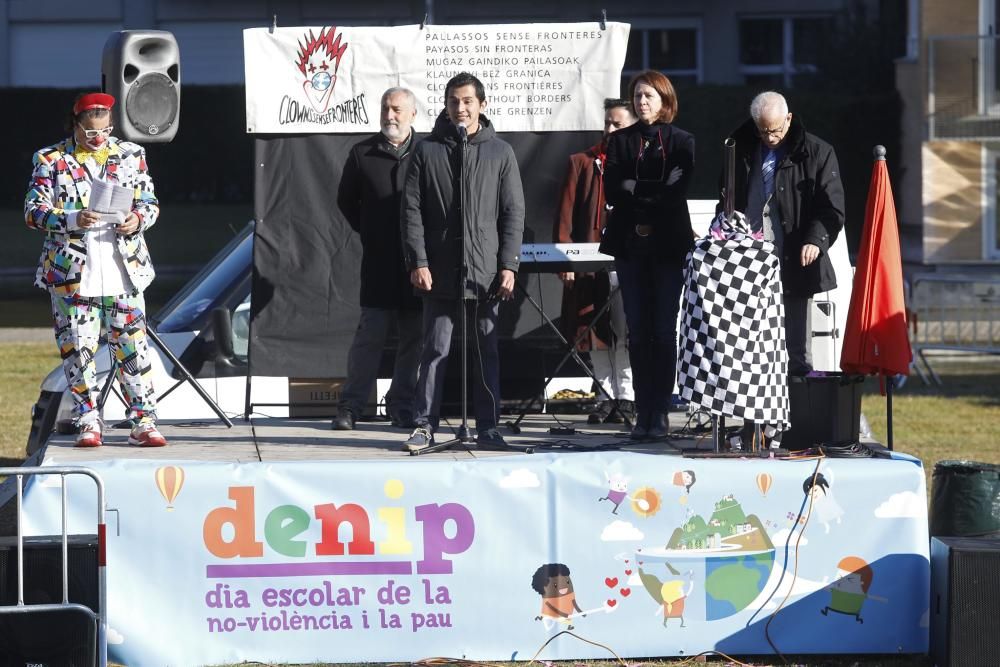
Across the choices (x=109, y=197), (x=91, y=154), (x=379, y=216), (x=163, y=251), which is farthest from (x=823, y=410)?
(x=163, y=251)

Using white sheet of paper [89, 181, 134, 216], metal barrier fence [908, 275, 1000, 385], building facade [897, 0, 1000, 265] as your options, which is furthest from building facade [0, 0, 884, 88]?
white sheet of paper [89, 181, 134, 216]

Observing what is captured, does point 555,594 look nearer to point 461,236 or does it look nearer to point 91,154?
point 461,236

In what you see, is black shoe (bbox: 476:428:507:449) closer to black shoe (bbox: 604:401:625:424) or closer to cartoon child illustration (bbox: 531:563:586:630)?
cartoon child illustration (bbox: 531:563:586:630)

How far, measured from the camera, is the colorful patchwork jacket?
7.35m

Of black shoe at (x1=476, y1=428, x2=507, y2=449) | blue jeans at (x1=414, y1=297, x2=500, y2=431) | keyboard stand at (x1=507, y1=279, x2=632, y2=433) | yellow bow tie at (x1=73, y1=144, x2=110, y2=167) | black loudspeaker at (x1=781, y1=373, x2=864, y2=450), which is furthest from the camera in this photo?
keyboard stand at (x1=507, y1=279, x2=632, y2=433)

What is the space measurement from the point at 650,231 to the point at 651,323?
498 mm

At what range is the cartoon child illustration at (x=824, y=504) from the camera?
6574 mm

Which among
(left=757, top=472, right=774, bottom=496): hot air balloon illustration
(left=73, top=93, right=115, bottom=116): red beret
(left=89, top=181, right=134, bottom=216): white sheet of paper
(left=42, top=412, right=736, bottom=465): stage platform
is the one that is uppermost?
(left=73, top=93, right=115, bottom=116): red beret

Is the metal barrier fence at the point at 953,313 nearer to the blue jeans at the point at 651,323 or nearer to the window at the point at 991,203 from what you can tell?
the blue jeans at the point at 651,323

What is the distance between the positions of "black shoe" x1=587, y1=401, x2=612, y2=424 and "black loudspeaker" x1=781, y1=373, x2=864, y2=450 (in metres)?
1.79

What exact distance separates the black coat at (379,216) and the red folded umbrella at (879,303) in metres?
2.54

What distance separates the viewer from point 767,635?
21.5ft

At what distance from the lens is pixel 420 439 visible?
755 cm

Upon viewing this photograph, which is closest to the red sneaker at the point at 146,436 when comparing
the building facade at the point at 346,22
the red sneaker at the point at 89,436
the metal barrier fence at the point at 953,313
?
the red sneaker at the point at 89,436
